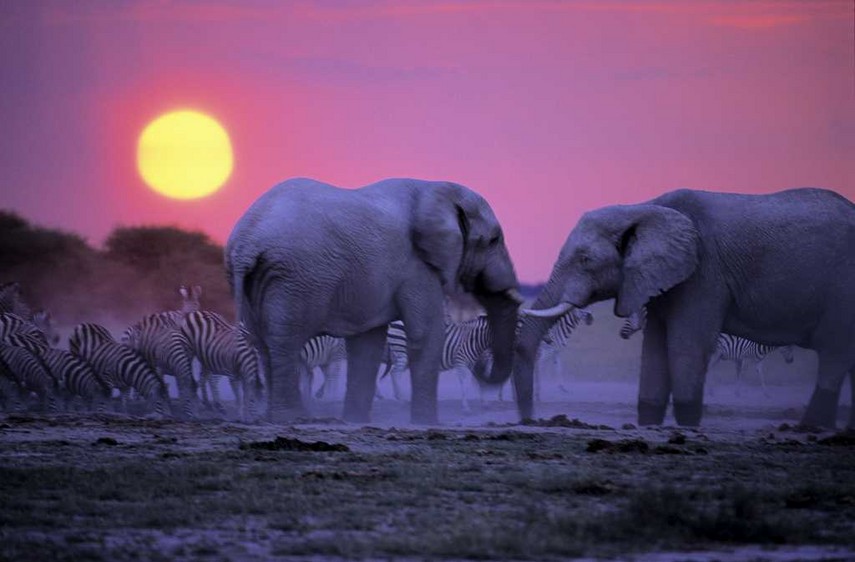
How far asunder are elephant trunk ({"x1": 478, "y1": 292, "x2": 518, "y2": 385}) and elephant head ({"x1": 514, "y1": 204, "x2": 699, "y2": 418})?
743mm

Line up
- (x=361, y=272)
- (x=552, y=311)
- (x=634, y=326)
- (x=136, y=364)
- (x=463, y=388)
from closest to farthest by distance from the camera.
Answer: (x=361, y=272)
(x=552, y=311)
(x=136, y=364)
(x=463, y=388)
(x=634, y=326)

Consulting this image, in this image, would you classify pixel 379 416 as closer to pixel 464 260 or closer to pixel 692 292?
pixel 464 260

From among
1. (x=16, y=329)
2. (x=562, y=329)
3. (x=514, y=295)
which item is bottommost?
(x=16, y=329)

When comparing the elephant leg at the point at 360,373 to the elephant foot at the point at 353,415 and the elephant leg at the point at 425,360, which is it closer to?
the elephant foot at the point at 353,415

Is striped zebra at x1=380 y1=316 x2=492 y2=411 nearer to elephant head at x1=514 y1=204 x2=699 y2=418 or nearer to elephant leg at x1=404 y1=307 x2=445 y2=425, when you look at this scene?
elephant leg at x1=404 y1=307 x2=445 y2=425

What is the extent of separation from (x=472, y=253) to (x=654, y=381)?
7.22 feet

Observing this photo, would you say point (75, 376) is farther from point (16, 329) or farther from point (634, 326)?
point (634, 326)

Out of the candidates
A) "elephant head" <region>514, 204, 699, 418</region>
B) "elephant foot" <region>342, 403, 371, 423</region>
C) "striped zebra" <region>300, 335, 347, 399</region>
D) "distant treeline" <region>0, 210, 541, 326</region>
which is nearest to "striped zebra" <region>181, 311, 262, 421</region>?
"striped zebra" <region>300, 335, 347, 399</region>

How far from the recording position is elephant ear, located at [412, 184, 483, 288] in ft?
51.0

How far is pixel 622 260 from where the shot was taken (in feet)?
50.5

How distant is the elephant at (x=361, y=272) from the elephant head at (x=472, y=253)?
1 centimetres

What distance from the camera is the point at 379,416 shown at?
18.2m

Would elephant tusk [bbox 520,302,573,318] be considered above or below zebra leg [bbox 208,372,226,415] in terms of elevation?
above

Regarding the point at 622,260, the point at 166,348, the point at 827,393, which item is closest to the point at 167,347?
the point at 166,348
